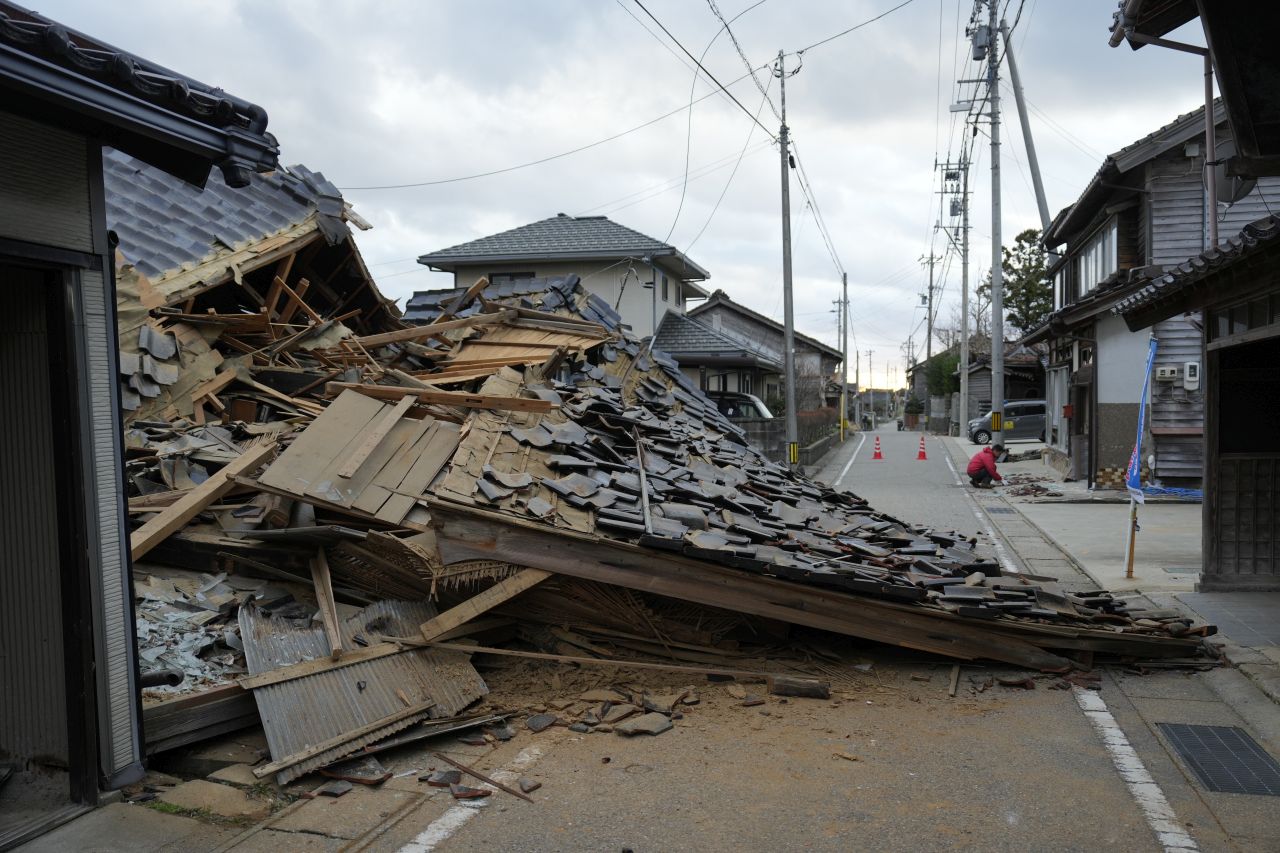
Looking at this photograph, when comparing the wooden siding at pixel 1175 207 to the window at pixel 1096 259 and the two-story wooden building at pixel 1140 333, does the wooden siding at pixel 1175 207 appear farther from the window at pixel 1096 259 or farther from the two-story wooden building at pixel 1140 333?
the window at pixel 1096 259

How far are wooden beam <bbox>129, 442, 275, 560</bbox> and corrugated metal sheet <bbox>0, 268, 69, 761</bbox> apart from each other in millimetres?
1810

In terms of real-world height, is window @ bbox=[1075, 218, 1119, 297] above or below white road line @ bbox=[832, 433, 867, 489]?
above

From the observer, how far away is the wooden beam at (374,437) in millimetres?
7328

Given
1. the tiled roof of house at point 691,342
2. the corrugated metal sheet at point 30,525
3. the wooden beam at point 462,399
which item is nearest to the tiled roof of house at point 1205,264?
the wooden beam at point 462,399

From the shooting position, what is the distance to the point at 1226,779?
17.8 feet

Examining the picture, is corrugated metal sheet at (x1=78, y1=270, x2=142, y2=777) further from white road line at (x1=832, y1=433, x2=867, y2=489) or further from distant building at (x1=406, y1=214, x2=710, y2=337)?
distant building at (x1=406, y1=214, x2=710, y2=337)

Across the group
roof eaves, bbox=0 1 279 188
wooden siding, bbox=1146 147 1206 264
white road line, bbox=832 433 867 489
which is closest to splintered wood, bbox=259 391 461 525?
roof eaves, bbox=0 1 279 188

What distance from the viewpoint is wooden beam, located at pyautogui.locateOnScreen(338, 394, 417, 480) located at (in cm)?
733

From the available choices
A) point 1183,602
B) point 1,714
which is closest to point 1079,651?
point 1183,602

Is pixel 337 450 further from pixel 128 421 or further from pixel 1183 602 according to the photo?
pixel 1183 602

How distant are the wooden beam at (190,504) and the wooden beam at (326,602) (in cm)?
98

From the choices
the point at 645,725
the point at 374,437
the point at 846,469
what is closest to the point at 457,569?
the point at 374,437

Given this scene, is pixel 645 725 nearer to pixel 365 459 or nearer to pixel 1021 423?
pixel 365 459

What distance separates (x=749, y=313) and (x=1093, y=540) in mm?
31775
